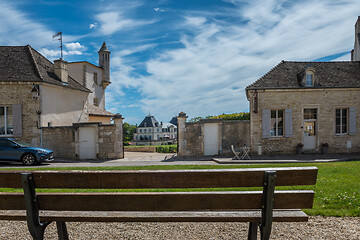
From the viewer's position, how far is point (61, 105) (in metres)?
17.9

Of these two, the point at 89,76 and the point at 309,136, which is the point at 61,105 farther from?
the point at 309,136

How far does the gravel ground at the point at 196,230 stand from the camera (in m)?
3.45

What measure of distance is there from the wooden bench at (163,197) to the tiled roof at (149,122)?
3332 inches

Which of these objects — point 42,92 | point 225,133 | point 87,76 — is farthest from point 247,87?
point 87,76

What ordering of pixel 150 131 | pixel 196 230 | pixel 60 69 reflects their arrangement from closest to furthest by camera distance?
pixel 196 230
pixel 60 69
pixel 150 131

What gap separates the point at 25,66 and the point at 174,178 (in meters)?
17.6

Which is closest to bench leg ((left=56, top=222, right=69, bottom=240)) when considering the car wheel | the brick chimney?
the car wheel

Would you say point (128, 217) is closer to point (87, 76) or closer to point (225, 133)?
point (225, 133)

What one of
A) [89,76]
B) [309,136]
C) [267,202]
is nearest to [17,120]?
[89,76]

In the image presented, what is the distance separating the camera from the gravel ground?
345 cm

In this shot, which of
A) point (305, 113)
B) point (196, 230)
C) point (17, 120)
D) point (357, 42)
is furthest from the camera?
point (357, 42)

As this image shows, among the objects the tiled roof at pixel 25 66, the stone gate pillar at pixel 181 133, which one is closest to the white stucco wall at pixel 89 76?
the tiled roof at pixel 25 66

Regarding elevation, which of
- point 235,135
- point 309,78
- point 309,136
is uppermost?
point 309,78

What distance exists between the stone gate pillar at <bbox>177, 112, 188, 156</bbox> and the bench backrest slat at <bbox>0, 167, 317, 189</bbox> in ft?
44.2
